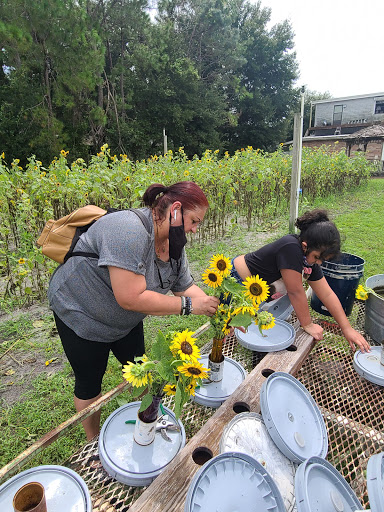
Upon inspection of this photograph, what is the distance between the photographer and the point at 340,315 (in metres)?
1.92

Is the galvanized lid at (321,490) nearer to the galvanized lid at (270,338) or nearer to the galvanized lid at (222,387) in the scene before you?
the galvanized lid at (222,387)

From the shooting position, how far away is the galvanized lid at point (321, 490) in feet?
2.56

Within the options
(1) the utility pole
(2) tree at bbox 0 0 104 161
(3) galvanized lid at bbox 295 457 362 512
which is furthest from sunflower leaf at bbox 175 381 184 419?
(2) tree at bbox 0 0 104 161

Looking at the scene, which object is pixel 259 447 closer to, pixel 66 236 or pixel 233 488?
pixel 233 488

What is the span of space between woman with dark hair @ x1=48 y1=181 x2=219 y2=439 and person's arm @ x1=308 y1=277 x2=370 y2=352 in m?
0.96

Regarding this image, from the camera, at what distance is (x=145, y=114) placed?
18.0 m

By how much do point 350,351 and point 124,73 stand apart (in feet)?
60.3

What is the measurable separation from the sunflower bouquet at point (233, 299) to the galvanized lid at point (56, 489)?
0.70 metres

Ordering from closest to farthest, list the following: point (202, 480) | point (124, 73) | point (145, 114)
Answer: point (202, 480) → point (124, 73) → point (145, 114)

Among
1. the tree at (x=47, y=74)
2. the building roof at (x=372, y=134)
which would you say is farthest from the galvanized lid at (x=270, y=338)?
the building roof at (x=372, y=134)

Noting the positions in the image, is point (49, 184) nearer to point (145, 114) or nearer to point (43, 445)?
point (43, 445)

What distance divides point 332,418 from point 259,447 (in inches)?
19.6

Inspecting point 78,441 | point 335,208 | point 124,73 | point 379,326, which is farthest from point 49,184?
point 124,73

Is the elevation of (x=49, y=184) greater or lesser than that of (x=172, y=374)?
greater
